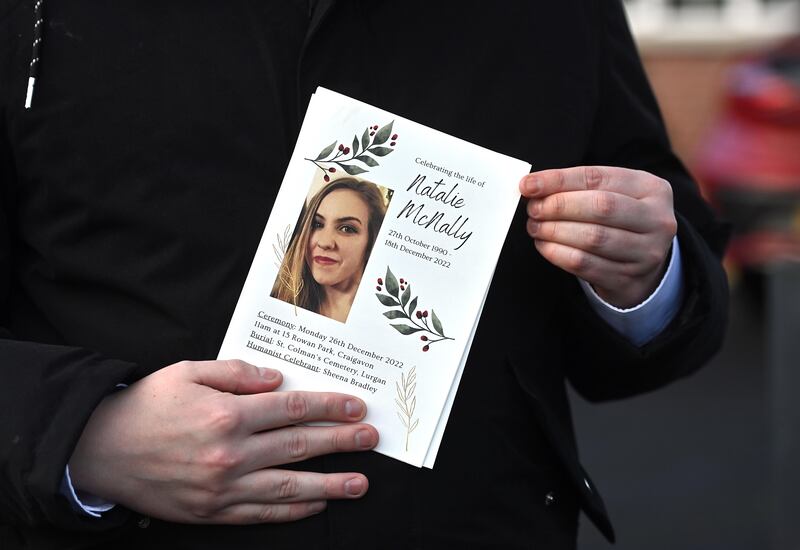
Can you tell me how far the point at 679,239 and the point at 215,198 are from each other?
71cm

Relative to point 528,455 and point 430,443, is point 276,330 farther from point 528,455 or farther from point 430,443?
point 528,455

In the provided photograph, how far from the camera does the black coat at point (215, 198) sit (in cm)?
152

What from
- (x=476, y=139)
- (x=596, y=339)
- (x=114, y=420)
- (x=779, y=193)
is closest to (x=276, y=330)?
(x=114, y=420)

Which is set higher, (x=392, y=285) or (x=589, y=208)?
(x=589, y=208)

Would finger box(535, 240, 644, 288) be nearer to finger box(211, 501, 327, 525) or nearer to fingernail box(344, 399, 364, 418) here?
fingernail box(344, 399, 364, 418)

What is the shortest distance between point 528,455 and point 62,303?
2.20 feet

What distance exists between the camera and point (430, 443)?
5.08 ft

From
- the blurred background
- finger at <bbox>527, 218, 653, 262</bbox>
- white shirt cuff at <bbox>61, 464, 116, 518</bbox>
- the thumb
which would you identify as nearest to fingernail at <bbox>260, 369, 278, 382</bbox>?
the thumb

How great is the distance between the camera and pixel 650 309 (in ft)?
5.63

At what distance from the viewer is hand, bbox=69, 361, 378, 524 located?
1.43 m

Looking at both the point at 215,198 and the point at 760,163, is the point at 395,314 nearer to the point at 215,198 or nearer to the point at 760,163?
the point at 215,198

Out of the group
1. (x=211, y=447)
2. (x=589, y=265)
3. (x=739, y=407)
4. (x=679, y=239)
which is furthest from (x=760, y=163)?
(x=211, y=447)

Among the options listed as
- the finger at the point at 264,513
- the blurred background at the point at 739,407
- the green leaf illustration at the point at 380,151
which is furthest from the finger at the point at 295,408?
A: the blurred background at the point at 739,407

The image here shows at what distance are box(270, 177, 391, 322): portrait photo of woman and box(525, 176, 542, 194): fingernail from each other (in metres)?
0.20
